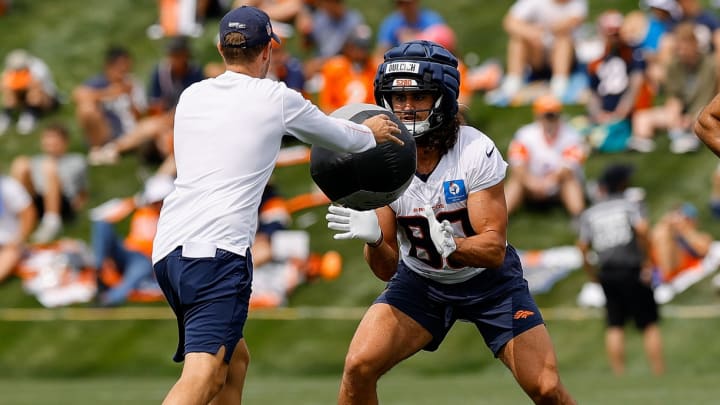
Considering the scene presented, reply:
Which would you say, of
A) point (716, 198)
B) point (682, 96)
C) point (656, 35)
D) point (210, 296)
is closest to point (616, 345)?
point (716, 198)

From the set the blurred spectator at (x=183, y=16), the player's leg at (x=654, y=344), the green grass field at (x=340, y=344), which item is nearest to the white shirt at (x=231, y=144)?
the green grass field at (x=340, y=344)

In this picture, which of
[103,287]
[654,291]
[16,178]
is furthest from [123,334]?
[654,291]

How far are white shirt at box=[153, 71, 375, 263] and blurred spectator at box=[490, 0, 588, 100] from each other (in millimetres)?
9045

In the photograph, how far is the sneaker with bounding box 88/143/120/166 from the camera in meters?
15.6

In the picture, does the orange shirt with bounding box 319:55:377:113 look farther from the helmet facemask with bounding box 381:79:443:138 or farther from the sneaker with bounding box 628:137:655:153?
the helmet facemask with bounding box 381:79:443:138

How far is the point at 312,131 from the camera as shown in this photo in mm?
5535

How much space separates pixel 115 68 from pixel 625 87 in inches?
231

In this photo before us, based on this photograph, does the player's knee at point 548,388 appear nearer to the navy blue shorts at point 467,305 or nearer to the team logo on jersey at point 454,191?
the navy blue shorts at point 467,305

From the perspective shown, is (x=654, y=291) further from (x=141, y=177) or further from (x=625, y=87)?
(x=141, y=177)

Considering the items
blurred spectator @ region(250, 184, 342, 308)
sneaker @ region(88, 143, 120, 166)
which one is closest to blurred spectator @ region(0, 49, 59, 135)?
sneaker @ region(88, 143, 120, 166)

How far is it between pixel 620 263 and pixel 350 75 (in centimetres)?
414

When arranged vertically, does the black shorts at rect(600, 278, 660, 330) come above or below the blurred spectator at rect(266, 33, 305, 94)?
below

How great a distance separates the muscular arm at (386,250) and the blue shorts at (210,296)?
71 centimetres

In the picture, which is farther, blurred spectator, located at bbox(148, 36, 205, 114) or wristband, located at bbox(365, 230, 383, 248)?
blurred spectator, located at bbox(148, 36, 205, 114)
